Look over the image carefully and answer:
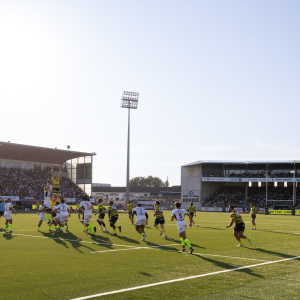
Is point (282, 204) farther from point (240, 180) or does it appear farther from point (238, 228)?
point (238, 228)

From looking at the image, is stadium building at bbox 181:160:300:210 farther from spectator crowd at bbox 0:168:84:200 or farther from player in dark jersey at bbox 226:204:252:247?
player in dark jersey at bbox 226:204:252:247

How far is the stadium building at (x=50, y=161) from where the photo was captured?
66.6 m

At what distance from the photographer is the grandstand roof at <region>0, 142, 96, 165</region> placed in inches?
2547

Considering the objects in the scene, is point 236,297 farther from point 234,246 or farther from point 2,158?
point 2,158

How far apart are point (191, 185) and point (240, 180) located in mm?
10932

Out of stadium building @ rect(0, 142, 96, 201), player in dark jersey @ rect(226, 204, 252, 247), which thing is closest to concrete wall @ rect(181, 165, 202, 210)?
stadium building @ rect(0, 142, 96, 201)

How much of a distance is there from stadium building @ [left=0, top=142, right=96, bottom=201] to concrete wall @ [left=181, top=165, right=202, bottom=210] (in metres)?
21.0

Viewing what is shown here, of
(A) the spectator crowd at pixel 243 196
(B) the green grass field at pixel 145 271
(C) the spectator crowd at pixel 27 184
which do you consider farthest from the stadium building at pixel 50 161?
(B) the green grass field at pixel 145 271

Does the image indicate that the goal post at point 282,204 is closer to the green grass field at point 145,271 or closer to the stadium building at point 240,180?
the stadium building at point 240,180

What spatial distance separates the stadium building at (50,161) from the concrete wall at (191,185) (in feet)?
68.8

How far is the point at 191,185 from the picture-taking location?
79.9 metres

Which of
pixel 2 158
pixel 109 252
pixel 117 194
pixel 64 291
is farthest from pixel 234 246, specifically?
pixel 117 194

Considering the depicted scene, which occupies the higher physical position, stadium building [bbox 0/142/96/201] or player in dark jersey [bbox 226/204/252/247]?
stadium building [bbox 0/142/96/201]

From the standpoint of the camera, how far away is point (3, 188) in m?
61.1
